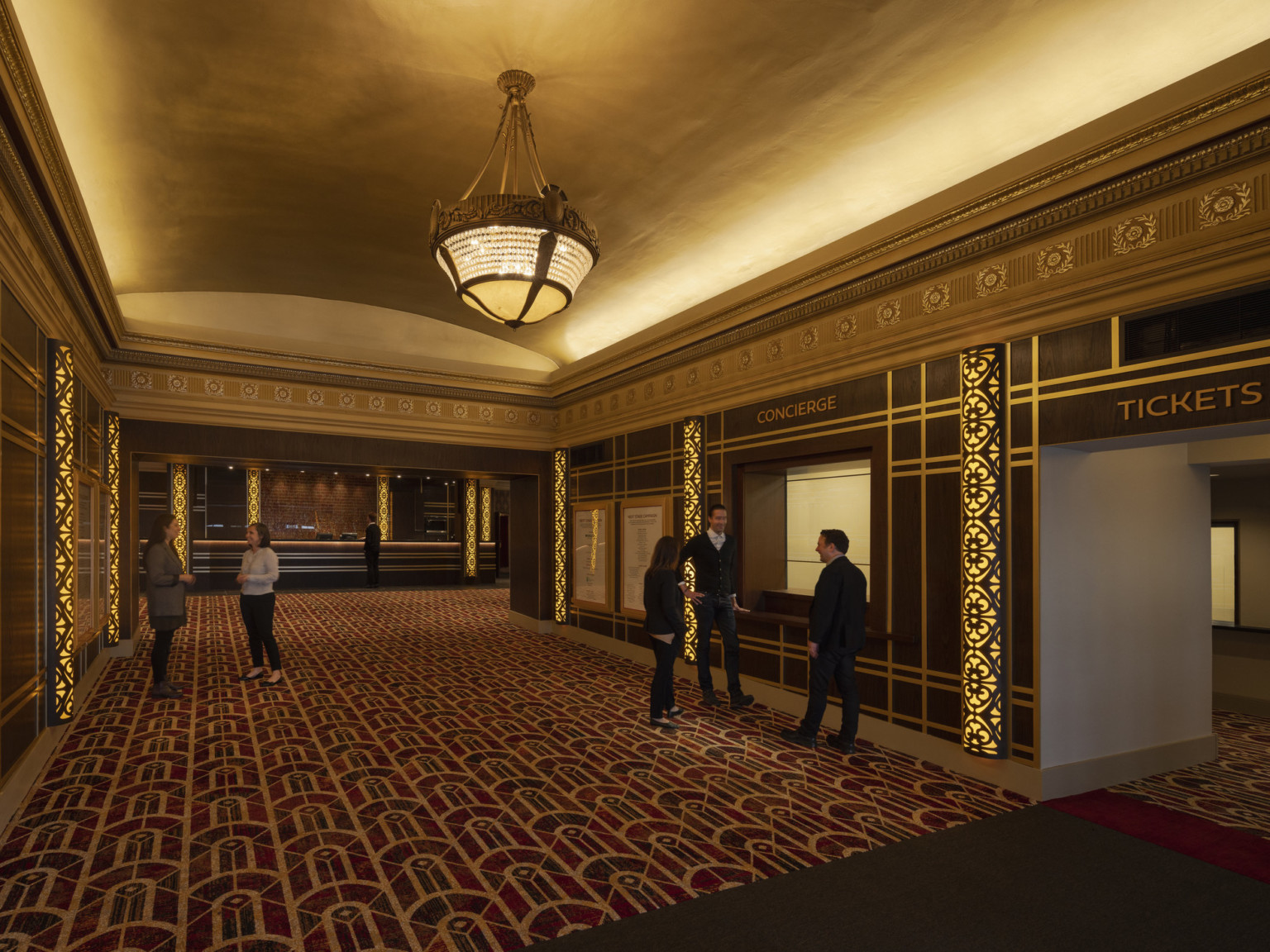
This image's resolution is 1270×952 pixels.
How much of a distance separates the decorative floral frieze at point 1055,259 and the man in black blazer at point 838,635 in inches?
78.7

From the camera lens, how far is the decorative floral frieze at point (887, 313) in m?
5.06

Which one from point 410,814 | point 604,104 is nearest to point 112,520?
point 410,814

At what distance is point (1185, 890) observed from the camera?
3.13 meters

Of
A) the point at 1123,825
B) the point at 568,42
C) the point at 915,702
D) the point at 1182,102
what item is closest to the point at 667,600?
the point at 915,702

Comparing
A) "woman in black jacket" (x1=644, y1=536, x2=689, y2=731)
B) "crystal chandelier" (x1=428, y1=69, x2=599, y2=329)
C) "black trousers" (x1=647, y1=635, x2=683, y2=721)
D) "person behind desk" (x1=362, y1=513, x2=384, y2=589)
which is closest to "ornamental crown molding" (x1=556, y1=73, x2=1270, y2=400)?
"crystal chandelier" (x1=428, y1=69, x2=599, y2=329)

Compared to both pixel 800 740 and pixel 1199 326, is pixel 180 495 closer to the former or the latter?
pixel 800 740

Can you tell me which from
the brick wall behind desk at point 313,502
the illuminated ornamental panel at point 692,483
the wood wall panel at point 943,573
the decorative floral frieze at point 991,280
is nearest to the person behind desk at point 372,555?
the brick wall behind desk at point 313,502

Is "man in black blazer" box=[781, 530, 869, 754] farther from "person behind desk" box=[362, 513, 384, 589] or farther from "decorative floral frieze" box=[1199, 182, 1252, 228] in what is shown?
"person behind desk" box=[362, 513, 384, 589]

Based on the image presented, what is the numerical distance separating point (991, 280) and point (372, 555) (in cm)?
1409

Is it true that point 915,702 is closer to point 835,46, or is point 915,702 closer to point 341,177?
point 835,46

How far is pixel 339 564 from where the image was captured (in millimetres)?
15812

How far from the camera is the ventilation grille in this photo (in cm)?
328

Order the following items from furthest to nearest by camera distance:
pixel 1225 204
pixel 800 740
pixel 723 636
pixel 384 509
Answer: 1. pixel 384 509
2. pixel 723 636
3. pixel 800 740
4. pixel 1225 204

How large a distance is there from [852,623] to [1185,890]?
2084 mm
